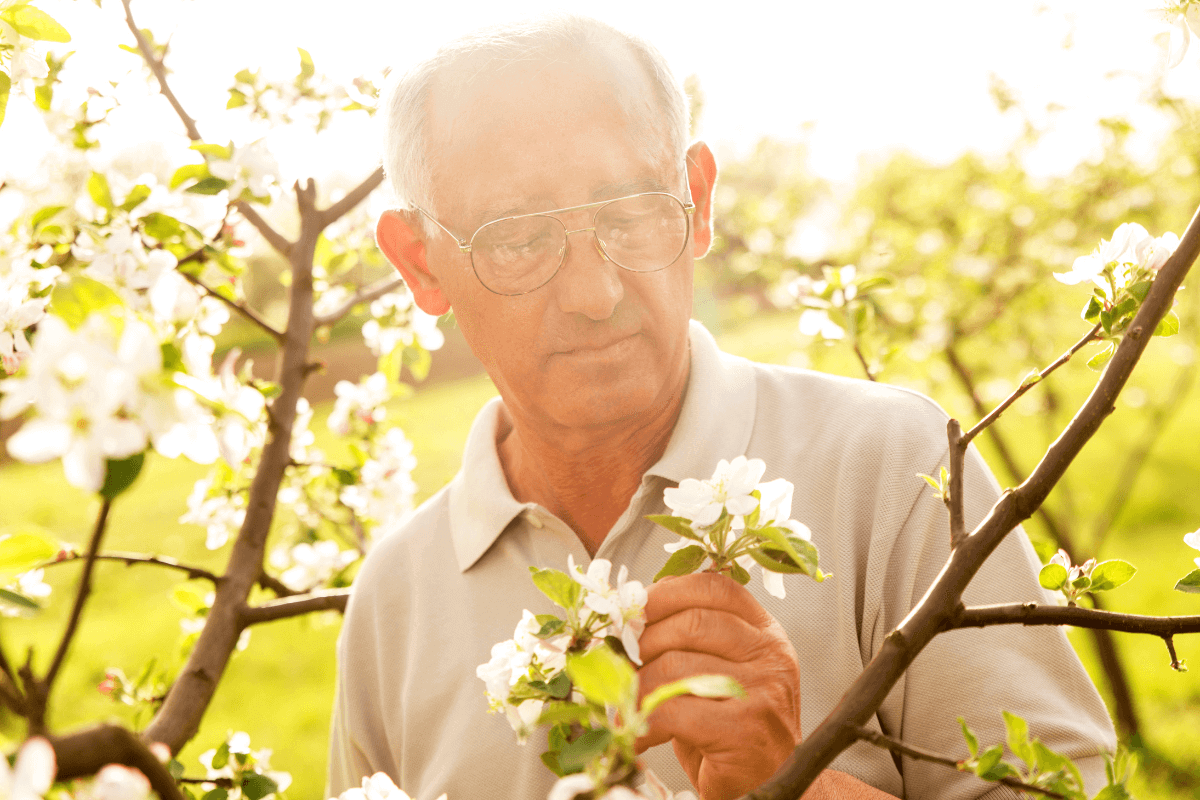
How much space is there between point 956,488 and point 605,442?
98cm

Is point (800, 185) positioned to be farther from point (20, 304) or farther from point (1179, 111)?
point (20, 304)

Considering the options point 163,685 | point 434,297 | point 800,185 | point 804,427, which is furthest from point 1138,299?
point 800,185

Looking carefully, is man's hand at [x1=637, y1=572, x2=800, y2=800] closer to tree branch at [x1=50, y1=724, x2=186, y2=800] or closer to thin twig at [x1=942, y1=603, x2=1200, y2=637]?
thin twig at [x1=942, y1=603, x2=1200, y2=637]

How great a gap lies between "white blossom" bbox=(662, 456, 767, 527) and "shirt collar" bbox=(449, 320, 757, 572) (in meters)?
0.85

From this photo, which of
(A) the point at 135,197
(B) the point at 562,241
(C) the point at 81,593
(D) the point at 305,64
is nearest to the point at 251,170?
(A) the point at 135,197

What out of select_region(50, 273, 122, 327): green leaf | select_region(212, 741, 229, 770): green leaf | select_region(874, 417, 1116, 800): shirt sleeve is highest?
select_region(50, 273, 122, 327): green leaf

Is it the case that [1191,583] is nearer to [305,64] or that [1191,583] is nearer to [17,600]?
[17,600]

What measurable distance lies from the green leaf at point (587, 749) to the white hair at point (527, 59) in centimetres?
119

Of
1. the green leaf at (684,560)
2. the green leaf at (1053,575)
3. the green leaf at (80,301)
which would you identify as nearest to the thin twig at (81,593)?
the green leaf at (80,301)

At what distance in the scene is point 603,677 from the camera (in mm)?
668

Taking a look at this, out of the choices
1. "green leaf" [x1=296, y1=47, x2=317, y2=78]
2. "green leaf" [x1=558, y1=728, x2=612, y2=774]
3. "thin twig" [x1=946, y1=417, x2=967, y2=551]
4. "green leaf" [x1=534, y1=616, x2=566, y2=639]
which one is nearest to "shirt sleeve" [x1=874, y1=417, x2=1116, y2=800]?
"thin twig" [x1=946, y1=417, x2=967, y2=551]

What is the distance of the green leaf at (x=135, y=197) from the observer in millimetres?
1655

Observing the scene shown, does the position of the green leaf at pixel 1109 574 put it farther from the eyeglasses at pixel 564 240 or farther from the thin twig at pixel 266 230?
the thin twig at pixel 266 230

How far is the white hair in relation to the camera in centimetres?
173
